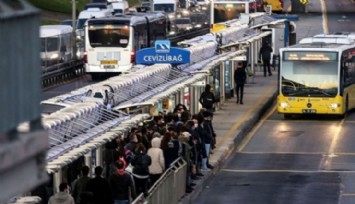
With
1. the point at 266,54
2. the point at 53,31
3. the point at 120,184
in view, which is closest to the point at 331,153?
the point at 120,184

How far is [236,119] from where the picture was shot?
1425 inches

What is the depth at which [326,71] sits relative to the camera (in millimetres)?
38469

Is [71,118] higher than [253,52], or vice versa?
[71,118]

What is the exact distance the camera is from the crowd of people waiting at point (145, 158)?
15.9 m

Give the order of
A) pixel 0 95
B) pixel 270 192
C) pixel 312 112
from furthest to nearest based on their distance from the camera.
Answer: pixel 312 112
pixel 270 192
pixel 0 95

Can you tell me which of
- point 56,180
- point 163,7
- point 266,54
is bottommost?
point 163,7

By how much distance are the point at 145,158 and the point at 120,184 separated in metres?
1.99

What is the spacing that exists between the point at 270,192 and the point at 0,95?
19.4 metres

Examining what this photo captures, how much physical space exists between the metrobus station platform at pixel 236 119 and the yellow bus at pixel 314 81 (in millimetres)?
1148

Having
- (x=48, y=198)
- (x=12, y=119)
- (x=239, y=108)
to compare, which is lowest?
(x=239, y=108)

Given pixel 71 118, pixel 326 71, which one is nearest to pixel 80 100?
pixel 71 118

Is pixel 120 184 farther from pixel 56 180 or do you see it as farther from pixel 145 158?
pixel 145 158

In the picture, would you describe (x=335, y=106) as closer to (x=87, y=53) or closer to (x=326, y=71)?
(x=326, y=71)

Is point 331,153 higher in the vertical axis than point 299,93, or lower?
lower
